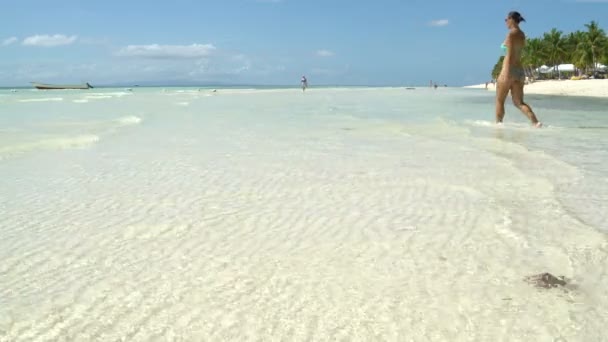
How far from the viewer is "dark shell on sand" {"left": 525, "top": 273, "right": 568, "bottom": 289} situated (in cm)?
255

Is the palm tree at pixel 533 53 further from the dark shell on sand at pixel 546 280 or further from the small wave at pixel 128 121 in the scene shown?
the dark shell on sand at pixel 546 280

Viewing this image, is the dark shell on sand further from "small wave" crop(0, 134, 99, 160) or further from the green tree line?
the green tree line

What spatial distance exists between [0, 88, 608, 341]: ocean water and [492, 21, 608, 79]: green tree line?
79416mm

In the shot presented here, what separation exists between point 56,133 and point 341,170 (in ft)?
23.0

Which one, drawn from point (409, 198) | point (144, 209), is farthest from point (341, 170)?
point (144, 209)

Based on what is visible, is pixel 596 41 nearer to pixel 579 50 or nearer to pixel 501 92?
pixel 579 50

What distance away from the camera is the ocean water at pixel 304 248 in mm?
2234

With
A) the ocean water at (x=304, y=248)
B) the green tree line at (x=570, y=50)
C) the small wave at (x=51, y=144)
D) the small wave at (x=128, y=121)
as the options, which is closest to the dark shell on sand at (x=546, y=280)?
the ocean water at (x=304, y=248)

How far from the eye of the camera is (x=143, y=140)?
9062 millimetres

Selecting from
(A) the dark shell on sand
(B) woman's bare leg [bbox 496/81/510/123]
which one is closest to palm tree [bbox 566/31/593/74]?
(B) woman's bare leg [bbox 496/81/510/123]

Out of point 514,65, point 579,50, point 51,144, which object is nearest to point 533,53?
point 579,50

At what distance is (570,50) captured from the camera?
87250 millimetres

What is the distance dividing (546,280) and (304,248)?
1.33 m

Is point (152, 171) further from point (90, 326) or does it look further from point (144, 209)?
point (90, 326)
